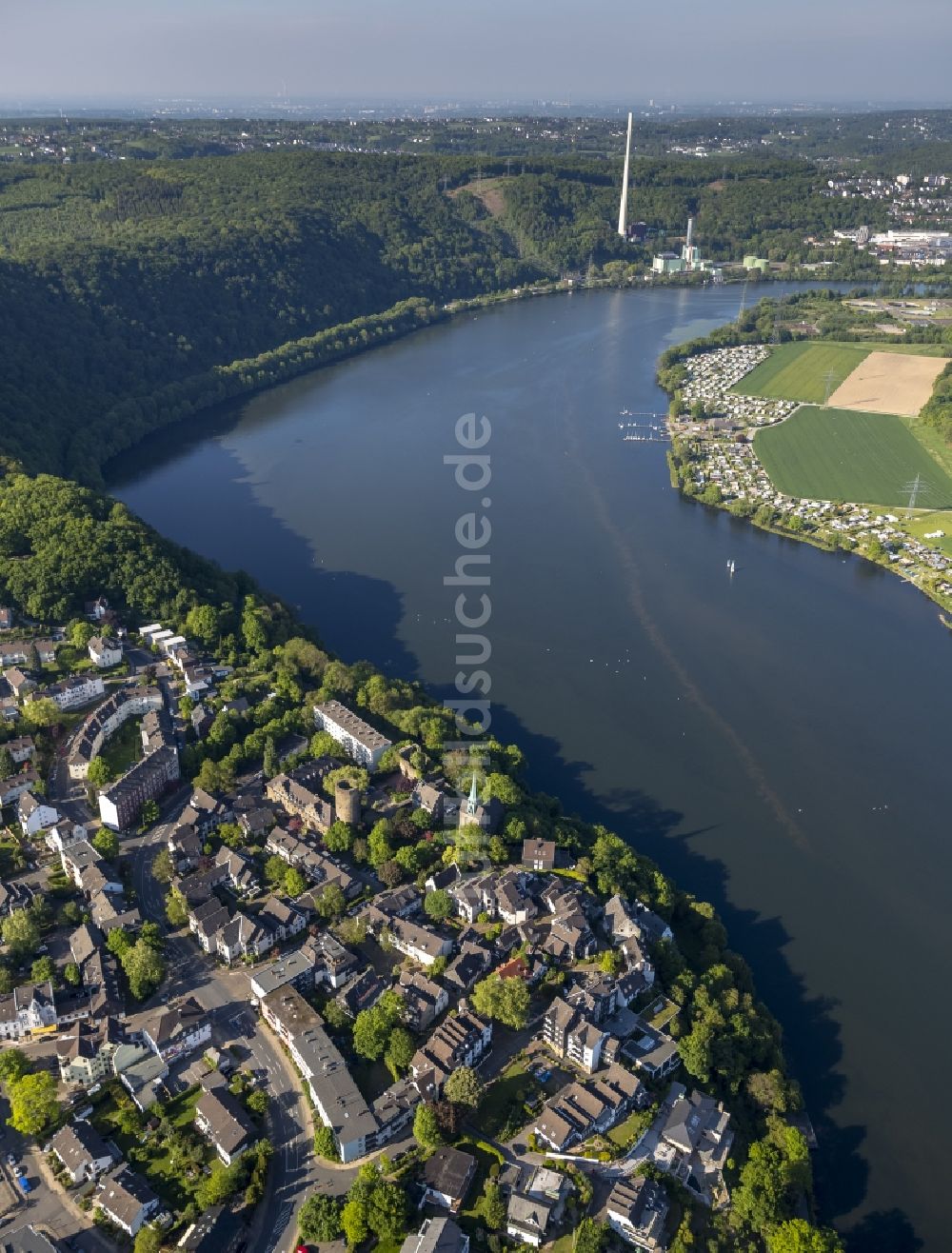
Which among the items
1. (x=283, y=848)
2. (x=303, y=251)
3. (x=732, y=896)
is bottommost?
(x=732, y=896)

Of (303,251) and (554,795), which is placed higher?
(303,251)

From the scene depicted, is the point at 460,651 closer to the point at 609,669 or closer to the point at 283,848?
the point at 609,669

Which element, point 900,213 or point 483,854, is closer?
point 483,854

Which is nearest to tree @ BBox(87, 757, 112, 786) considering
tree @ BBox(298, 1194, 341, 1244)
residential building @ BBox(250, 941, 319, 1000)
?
residential building @ BBox(250, 941, 319, 1000)

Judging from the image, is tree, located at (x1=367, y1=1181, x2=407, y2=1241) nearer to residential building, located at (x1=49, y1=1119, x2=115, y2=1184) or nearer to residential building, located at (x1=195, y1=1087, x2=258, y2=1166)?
residential building, located at (x1=195, y1=1087, x2=258, y2=1166)

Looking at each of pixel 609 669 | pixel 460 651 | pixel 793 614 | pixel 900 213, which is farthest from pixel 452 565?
pixel 900 213

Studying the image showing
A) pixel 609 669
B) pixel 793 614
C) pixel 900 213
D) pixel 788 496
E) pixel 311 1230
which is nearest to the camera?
pixel 311 1230

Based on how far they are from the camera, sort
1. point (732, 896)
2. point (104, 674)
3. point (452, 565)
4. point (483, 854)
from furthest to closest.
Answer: point (452, 565), point (104, 674), point (732, 896), point (483, 854)
